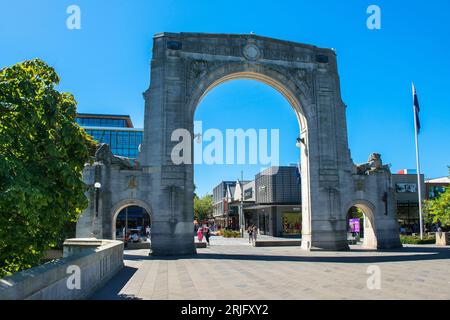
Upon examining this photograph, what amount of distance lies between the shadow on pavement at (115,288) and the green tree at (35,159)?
236 cm

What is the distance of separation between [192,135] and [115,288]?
651 inches

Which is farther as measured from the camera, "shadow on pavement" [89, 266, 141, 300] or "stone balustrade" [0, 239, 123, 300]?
"shadow on pavement" [89, 266, 141, 300]

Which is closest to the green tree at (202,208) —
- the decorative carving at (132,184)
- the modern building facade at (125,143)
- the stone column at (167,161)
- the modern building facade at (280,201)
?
the modern building facade at (125,143)

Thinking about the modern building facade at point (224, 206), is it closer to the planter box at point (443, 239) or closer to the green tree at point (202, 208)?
the green tree at point (202, 208)

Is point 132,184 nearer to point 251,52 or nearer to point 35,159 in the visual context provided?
point 251,52

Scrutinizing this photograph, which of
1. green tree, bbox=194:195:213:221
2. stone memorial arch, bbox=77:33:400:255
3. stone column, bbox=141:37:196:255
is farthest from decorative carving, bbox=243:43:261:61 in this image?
green tree, bbox=194:195:213:221

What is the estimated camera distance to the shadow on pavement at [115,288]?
10.8 m

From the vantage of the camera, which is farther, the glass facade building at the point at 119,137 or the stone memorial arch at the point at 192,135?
the glass facade building at the point at 119,137

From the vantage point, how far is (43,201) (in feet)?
26.3

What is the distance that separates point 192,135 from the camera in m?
27.8

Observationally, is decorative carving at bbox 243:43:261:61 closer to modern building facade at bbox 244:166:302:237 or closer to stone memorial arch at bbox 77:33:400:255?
stone memorial arch at bbox 77:33:400:255

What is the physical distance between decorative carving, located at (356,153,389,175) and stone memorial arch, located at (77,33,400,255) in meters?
0.08

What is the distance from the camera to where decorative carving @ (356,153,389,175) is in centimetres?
3047
